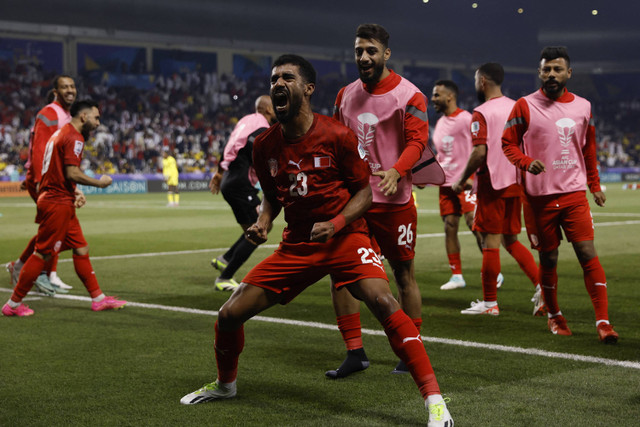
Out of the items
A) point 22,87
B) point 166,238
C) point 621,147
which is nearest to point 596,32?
point 621,147

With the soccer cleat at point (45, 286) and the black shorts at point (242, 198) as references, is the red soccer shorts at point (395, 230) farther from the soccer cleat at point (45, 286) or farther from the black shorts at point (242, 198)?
the soccer cleat at point (45, 286)

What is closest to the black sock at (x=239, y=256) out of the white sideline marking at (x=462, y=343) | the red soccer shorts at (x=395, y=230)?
the white sideline marking at (x=462, y=343)

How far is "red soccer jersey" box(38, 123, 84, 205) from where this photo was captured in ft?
25.4

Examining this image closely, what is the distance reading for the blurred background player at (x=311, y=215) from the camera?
170 inches

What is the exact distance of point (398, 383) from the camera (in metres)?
5.16

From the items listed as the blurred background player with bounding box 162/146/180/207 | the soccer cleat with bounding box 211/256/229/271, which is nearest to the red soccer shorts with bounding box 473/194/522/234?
the soccer cleat with bounding box 211/256/229/271

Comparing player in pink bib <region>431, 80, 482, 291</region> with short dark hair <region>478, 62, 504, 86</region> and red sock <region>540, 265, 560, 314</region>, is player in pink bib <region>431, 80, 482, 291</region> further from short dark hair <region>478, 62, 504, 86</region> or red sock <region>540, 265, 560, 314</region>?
red sock <region>540, 265, 560, 314</region>

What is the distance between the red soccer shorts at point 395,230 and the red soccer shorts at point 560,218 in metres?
1.60

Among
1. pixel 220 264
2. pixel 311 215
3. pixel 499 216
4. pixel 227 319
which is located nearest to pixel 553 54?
pixel 499 216

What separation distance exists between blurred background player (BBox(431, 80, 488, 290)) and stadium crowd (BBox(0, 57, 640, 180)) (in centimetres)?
2972

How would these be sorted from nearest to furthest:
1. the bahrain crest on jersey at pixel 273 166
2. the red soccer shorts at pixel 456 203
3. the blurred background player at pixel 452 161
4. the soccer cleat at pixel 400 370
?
the bahrain crest on jersey at pixel 273 166 → the soccer cleat at pixel 400 370 → the blurred background player at pixel 452 161 → the red soccer shorts at pixel 456 203

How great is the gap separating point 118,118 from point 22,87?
493 centimetres

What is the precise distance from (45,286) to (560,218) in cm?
555

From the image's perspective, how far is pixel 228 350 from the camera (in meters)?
4.72
